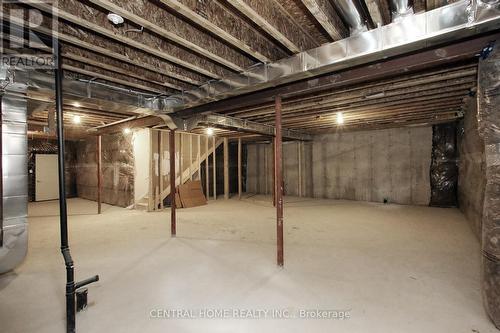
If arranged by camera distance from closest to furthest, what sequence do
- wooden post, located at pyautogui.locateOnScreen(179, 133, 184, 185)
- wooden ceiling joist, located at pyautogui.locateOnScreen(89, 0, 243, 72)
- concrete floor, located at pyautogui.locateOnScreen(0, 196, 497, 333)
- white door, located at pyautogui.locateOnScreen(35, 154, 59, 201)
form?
wooden ceiling joist, located at pyautogui.locateOnScreen(89, 0, 243, 72)
concrete floor, located at pyautogui.locateOnScreen(0, 196, 497, 333)
wooden post, located at pyautogui.locateOnScreen(179, 133, 184, 185)
white door, located at pyautogui.locateOnScreen(35, 154, 59, 201)

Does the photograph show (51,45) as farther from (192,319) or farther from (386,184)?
(386,184)

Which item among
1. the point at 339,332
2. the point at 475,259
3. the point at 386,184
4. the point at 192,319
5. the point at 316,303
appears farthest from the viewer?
the point at 386,184

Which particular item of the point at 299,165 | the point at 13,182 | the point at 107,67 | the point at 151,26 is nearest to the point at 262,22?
the point at 151,26

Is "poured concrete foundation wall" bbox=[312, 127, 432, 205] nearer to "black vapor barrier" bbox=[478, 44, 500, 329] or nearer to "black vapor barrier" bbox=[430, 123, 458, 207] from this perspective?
"black vapor barrier" bbox=[430, 123, 458, 207]

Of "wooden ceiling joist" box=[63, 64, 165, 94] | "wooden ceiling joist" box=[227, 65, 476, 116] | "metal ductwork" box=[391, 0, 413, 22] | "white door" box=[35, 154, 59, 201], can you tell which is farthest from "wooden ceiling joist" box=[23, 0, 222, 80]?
"white door" box=[35, 154, 59, 201]

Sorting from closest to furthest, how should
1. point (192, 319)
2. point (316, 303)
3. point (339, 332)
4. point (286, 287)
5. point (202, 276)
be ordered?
point (339, 332)
point (192, 319)
point (316, 303)
point (286, 287)
point (202, 276)

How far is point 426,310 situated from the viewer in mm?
1841

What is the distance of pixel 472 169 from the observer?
4.07m

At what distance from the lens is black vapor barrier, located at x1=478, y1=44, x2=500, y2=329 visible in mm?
1635

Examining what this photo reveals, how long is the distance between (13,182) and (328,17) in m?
3.43

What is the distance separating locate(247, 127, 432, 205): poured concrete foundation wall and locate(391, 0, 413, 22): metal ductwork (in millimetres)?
5434

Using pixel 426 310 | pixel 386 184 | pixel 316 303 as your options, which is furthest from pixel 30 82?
pixel 386 184

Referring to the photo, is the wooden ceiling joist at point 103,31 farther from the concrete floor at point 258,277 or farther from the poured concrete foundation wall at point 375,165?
the poured concrete foundation wall at point 375,165

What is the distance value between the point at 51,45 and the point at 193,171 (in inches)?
202
